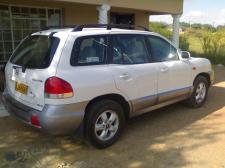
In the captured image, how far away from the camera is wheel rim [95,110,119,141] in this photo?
442 cm

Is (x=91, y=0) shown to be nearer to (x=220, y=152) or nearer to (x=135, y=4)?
(x=135, y=4)

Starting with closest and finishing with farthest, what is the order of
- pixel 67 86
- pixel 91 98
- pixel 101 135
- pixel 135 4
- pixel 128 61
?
pixel 67 86
pixel 91 98
pixel 101 135
pixel 128 61
pixel 135 4

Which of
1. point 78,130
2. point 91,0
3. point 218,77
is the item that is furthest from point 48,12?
point 78,130

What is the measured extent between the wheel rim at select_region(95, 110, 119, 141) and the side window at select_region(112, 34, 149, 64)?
80 cm

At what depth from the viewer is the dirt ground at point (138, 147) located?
4.11m

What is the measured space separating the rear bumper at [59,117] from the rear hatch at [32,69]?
0.36 ft

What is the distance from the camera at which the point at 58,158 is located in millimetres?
4230

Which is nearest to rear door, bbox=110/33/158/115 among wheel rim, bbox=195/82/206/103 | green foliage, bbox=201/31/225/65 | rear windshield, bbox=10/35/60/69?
rear windshield, bbox=10/35/60/69

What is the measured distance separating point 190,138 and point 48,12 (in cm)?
727

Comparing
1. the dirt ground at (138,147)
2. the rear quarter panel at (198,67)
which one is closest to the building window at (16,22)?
the dirt ground at (138,147)

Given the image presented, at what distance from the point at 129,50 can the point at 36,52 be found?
1.47 metres

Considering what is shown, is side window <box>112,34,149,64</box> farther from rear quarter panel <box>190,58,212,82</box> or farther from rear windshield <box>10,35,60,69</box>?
rear quarter panel <box>190,58,212,82</box>

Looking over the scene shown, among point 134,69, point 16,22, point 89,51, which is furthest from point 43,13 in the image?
point 89,51

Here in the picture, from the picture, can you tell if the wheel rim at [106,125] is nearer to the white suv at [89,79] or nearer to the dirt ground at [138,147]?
the white suv at [89,79]
